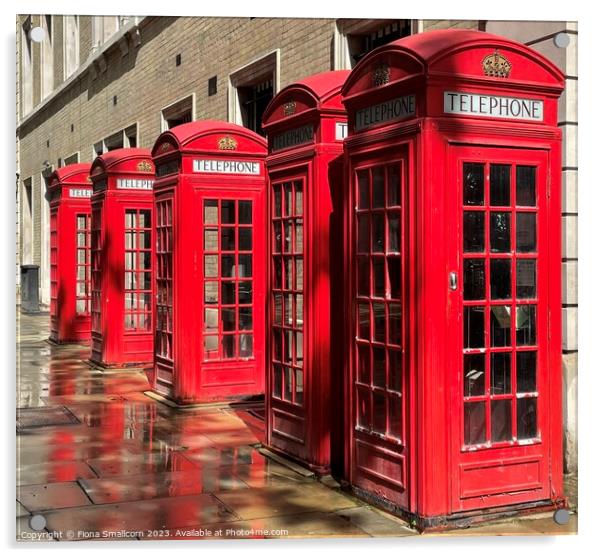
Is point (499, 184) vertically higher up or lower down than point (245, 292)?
higher up

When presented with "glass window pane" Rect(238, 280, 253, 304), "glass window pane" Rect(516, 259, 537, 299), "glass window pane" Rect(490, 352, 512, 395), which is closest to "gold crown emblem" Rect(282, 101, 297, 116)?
"glass window pane" Rect(516, 259, 537, 299)

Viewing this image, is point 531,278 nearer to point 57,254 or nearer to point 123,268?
point 123,268

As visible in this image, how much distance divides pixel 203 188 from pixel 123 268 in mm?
2828

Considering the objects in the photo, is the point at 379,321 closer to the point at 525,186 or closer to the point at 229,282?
the point at 525,186

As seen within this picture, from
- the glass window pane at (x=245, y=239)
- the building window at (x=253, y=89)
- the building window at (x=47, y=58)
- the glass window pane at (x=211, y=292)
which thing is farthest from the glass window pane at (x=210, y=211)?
the building window at (x=47, y=58)

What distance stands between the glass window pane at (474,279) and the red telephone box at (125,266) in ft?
19.5

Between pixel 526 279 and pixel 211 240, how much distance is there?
3777mm

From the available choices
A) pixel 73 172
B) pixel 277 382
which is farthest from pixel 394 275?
pixel 73 172

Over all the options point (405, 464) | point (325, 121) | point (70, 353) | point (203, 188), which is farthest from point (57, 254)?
point (405, 464)

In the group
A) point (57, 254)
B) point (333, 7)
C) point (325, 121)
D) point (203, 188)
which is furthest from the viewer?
point (57, 254)

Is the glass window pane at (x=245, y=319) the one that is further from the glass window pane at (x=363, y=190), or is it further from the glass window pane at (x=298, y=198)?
the glass window pane at (x=363, y=190)

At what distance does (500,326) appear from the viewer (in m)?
4.20

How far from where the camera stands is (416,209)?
4020 millimetres

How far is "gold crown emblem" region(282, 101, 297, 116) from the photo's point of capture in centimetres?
531
